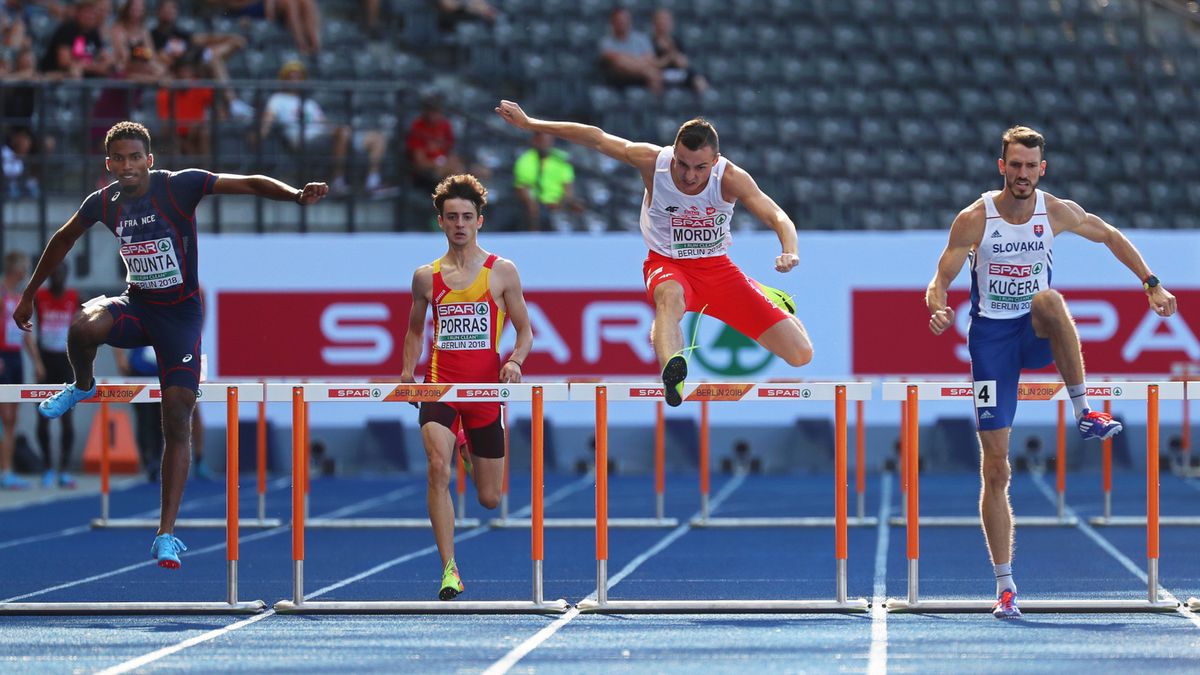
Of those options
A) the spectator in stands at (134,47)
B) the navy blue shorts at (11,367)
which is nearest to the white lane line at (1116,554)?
the navy blue shorts at (11,367)

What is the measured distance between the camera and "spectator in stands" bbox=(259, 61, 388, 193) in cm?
1797

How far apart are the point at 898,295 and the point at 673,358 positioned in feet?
30.9

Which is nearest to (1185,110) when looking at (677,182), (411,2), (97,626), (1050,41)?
(1050,41)

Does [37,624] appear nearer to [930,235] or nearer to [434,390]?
[434,390]

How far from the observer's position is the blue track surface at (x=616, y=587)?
7.04 meters

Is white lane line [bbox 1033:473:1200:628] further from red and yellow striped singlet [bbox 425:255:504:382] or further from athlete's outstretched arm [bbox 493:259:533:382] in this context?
red and yellow striped singlet [bbox 425:255:504:382]

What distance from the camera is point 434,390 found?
8.51 m

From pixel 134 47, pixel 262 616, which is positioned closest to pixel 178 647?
pixel 262 616

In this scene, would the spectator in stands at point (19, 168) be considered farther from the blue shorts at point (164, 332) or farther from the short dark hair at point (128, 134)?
the short dark hair at point (128, 134)

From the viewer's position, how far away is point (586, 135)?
8.62 metres

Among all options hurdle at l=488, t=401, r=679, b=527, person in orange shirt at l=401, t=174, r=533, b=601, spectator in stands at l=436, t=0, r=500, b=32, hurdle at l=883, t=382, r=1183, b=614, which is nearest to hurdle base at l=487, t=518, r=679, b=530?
hurdle at l=488, t=401, r=679, b=527

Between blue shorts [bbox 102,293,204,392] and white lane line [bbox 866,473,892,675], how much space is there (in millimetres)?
3394

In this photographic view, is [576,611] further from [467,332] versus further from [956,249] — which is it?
[956,249]

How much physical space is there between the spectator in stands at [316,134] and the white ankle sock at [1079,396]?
35.2ft
